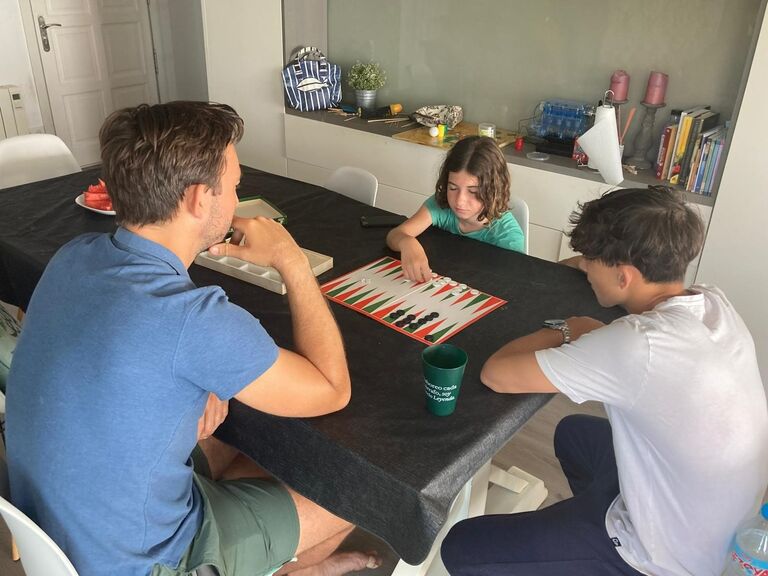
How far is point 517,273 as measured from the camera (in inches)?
76.1

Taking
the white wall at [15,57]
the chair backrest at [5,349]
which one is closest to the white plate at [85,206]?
the chair backrest at [5,349]

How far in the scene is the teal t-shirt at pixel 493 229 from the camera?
2180 millimetres

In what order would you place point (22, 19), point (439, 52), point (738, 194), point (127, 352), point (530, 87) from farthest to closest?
point (22, 19), point (439, 52), point (530, 87), point (738, 194), point (127, 352)

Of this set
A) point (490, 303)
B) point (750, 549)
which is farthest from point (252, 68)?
point (750, 549)

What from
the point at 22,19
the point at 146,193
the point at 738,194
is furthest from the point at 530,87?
the point at 22,19

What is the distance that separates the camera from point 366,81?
413 centimetres

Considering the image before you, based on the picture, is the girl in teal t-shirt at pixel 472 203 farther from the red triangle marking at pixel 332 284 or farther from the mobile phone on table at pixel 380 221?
the red triangle marking at pixel 332 284

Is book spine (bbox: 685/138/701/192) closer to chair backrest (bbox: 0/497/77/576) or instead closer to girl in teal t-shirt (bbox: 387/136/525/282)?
girl in teal t-shirt (bbox: 387/136/525/282)

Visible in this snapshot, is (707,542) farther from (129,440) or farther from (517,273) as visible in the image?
(129,440)

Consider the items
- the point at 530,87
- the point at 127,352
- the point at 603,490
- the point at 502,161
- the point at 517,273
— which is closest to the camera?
the point at 127,352

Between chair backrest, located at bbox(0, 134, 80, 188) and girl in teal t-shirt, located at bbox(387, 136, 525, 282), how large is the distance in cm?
181

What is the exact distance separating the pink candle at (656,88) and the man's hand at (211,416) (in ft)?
8.94

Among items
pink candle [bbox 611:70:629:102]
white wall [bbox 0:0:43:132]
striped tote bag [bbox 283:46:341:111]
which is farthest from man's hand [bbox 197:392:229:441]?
white wall [bbox 0:0:43:132]

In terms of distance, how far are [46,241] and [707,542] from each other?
1.98m
